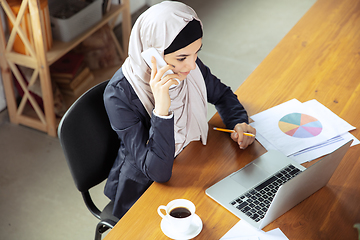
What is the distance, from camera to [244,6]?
13.9 ft

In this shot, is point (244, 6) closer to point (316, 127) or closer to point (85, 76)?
point (85, 76)

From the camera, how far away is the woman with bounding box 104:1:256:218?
Answer: 1.16 meters

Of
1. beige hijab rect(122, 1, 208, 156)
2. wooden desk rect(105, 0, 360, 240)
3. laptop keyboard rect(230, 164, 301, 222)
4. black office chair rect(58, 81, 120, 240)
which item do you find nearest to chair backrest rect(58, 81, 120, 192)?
black office chair rect(58, 81, 120, 240)

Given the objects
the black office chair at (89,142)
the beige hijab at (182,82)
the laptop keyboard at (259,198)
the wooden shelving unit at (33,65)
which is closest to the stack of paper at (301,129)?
the laptop keyboard at (259,198)

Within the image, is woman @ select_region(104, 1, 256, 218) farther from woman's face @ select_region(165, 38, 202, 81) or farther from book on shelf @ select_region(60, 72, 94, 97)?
book on shelf @ select_region(60, 72, 94, 97)

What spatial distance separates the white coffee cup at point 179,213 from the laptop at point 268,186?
0.12 m

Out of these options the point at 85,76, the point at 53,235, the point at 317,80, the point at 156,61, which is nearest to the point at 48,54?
the point at 85,76

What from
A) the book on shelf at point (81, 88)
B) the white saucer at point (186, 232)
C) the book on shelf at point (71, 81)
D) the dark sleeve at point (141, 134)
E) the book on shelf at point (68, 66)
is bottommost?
the book on shelf at point (81, 88)

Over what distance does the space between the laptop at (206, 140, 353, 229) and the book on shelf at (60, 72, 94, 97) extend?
1.77 metres

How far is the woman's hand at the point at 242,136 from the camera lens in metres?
1.31

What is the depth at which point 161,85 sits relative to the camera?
1.17m

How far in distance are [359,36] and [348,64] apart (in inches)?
12.4

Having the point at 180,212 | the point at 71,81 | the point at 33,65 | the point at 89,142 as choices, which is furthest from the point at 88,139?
the point at 71,81

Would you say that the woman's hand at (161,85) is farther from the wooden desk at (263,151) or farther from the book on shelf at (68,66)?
the book on shelf at (68,66)
